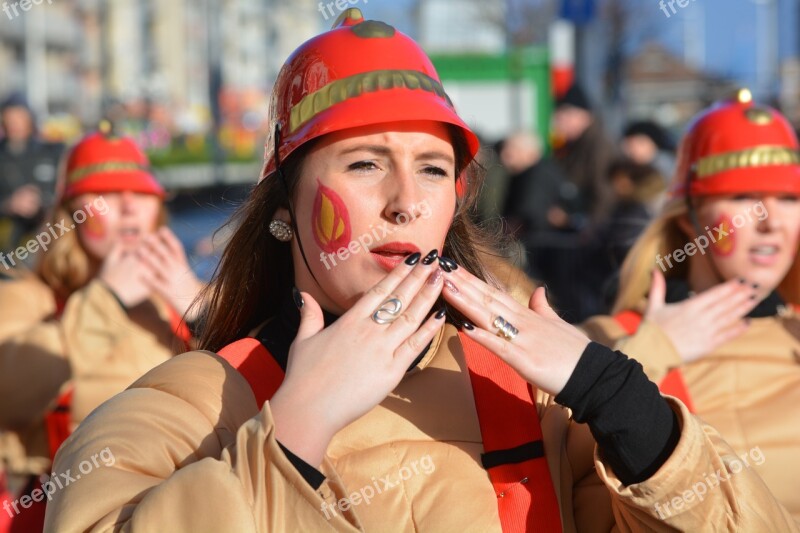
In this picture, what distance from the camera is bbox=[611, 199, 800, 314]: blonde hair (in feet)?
14.3

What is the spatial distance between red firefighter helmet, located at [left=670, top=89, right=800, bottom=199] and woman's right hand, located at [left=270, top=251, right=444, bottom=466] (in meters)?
2.38

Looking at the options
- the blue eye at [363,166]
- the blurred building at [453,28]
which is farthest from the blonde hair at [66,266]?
the blurred building at [453,28]

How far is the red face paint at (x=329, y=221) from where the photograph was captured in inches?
95.2

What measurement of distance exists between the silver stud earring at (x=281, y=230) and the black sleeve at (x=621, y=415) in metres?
0.85

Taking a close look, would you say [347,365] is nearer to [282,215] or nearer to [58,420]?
[282,215]

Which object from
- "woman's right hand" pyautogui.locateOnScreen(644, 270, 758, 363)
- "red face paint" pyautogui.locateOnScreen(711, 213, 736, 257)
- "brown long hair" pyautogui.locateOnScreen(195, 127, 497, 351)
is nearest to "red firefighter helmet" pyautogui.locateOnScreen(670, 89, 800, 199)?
"red face paint" pyautogui.locateOnScreen(711, 213, 736, 257)

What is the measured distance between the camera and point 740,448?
359cm

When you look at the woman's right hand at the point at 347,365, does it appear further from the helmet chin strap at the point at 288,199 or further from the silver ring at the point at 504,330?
the helmet chin strap at the point at 288,199

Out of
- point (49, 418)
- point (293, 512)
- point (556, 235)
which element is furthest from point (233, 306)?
point (556, 235)

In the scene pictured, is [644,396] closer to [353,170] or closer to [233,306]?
[353,170]

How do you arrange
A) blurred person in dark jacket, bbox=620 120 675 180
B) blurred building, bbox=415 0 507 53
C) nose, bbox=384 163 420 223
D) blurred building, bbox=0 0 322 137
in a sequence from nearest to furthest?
nose, bbox=384 163 420 223 → blurred person in dark jacket, bbox=620 120 675 180 → blurred building, bbox=415 0 507 53 → blurred building, bbox=0 0 322 137

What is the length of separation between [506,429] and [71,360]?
9.50ft

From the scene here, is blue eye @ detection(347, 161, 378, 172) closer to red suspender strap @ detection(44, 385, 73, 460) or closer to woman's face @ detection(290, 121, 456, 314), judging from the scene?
woman's face @ detection(290, 121, 456, 314)

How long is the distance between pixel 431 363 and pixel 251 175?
20.5 m
